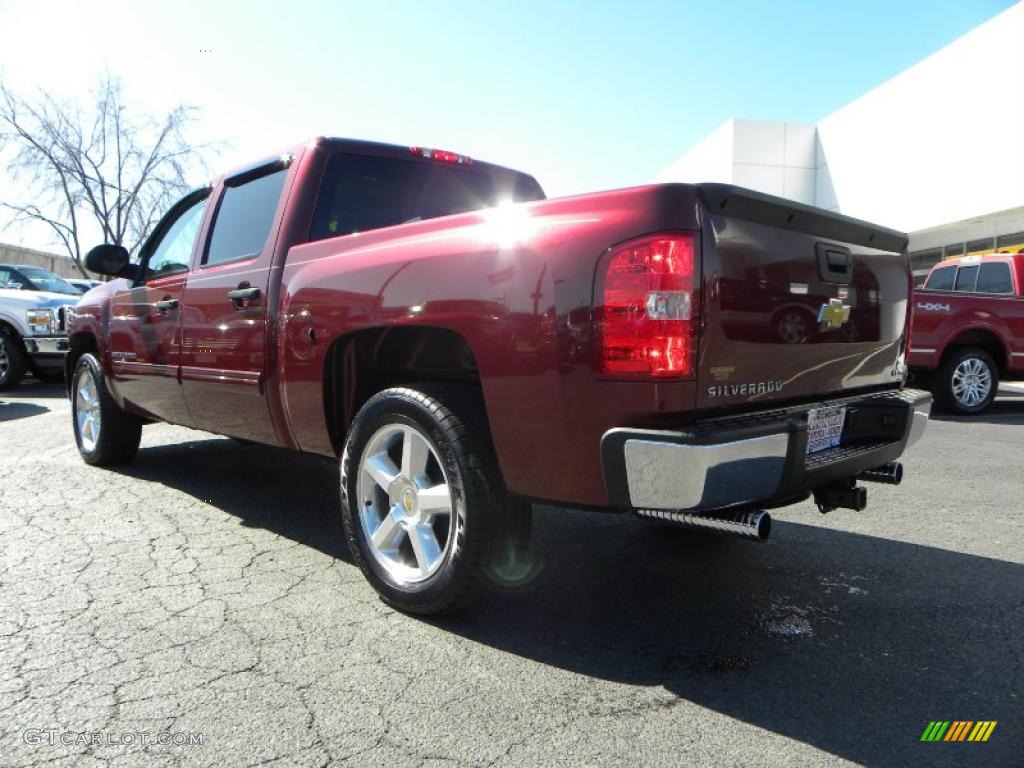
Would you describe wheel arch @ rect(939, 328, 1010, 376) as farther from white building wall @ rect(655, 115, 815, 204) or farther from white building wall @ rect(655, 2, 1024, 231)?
white building wall @ rect(655, 115, 815, 204)

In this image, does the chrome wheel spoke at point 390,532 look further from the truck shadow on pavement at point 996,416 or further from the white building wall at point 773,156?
the white building wall at point 773,156

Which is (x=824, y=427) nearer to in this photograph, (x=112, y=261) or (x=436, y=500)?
(x=436, y=500)

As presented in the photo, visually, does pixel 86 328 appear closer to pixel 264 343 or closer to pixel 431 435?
pixel 264 343

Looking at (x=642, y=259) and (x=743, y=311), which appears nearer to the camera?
(x=642, y=259)

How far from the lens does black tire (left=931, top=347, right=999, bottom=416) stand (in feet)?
28.9

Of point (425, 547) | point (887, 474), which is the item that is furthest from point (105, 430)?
point (887, 474)

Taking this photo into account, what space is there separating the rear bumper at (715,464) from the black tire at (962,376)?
7318 mm

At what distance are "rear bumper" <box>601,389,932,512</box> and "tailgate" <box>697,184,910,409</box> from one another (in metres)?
0.14

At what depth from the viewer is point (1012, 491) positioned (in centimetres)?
497

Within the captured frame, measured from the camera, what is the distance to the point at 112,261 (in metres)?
4.92

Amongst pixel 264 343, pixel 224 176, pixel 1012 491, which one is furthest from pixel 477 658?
pixel 1012 491

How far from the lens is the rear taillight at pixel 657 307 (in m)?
2.20

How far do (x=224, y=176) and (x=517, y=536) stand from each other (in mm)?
2867

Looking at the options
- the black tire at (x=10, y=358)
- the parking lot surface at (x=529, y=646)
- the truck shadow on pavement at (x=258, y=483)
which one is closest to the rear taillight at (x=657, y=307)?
the parking lot surface at (x=529, y=646)
